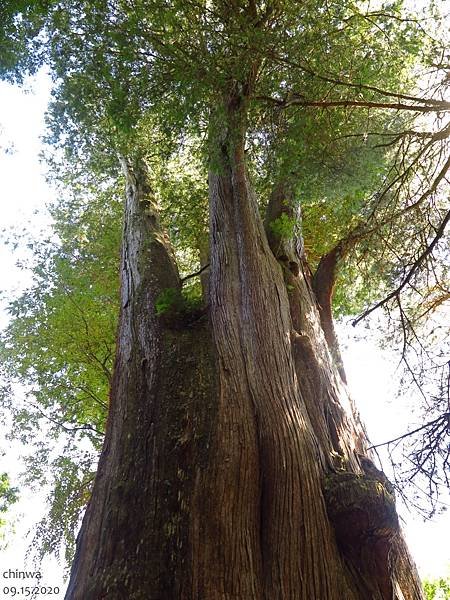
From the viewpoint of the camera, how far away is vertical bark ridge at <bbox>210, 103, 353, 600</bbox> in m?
2.81

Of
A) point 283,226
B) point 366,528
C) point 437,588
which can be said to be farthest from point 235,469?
point 437,588

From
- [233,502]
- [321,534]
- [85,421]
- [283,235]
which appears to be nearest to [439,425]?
[321,534]

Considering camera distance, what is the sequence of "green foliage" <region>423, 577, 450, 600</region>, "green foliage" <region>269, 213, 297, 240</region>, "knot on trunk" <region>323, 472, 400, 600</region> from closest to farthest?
"knot on trunk" <region>323, 472, 400, 600</region> < "green foliage" <region>269, 213, 297, 240</region> < "green foliage" <region>423, 577, 450, 600</region>

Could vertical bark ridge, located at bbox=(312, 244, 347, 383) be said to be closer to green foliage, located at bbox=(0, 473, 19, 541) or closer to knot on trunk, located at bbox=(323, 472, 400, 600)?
knot on trunk, located at bbox=(323, 472, 400, 600)

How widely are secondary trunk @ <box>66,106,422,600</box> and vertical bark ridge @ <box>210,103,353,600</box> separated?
11mm

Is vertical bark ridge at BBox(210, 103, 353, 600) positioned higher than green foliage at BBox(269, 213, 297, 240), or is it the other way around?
green foliage at BBox(269, 213, 297, 240)

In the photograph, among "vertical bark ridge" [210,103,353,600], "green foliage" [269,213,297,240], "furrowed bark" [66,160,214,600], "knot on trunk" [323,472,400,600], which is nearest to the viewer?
"furrowed bark" [66,160,214,600]

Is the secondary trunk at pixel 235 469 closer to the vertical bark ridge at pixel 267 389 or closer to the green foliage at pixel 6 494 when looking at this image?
the vertical bark ridge at pixel 267 389

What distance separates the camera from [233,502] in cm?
297

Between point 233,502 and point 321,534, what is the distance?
569 millimetres

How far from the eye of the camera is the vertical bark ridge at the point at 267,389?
111 inches

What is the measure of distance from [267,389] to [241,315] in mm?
902

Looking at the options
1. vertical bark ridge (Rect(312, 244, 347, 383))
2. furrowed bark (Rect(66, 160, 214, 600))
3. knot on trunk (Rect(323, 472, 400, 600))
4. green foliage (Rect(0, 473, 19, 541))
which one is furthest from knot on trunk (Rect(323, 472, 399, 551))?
green foliage (Rect(0, 473, 19, 541))

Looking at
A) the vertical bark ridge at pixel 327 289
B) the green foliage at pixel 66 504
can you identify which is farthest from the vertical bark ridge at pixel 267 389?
the green foliage at pixel 66 504
